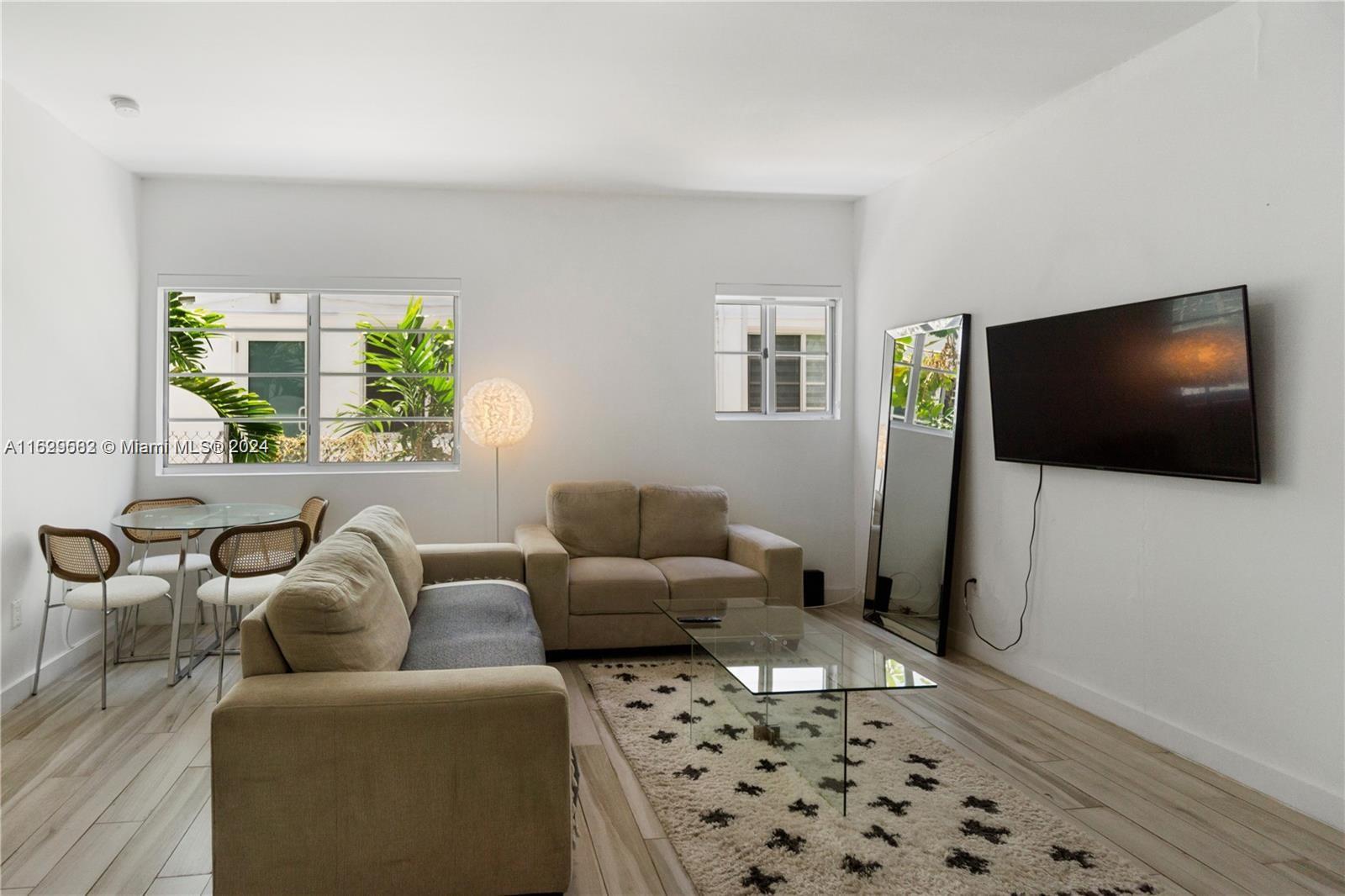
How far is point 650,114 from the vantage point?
430 cm

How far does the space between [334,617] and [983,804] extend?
7.00 ft

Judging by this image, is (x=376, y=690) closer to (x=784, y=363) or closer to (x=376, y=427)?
(x=376, y=427)

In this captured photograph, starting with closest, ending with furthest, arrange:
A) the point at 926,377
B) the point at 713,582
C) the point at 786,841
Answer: the point at 786,841, the point at 713,582, the point at 926,377

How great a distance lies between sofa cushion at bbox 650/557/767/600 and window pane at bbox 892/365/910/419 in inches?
56.5

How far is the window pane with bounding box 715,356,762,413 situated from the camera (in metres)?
6.33

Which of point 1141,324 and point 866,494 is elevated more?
point 1141,324

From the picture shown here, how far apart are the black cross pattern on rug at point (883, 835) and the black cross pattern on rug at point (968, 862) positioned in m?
0.16

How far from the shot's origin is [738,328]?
6.35m

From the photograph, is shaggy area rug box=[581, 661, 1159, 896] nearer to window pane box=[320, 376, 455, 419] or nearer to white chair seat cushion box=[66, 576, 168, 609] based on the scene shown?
white chair seat cushion box=[66, 576, 168, 609]

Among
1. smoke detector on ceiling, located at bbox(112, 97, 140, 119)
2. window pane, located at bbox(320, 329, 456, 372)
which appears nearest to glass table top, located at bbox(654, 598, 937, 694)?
window pane, located at bbox(320, 329, 456, 372)

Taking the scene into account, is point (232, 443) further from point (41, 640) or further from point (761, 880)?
point (761, 880)

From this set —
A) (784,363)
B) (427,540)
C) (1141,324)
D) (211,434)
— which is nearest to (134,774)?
(427,540)

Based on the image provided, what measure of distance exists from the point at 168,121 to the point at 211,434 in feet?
6.85

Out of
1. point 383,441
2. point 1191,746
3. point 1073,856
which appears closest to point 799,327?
point 383,441
